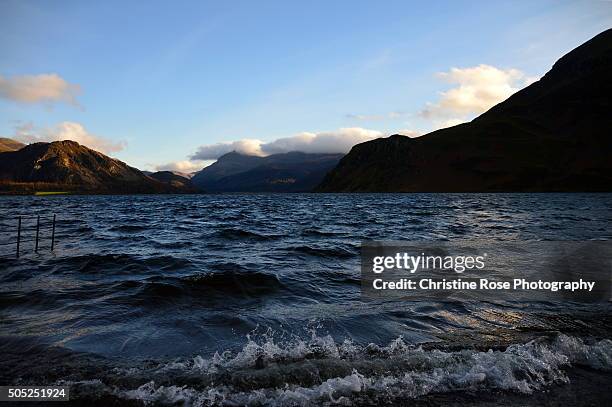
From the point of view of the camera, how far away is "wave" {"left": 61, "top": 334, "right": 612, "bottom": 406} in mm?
6262

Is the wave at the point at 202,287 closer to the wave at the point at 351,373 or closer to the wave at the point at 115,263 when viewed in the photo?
the wave at the point at 115,263

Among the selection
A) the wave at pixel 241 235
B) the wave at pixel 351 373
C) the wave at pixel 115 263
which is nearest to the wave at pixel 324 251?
the wave at pixel 241 235

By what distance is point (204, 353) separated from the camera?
27.0ft

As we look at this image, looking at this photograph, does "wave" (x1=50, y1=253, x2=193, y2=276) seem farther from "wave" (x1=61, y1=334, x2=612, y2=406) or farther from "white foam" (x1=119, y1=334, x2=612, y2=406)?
"wave" (x1=61, y1=334, x2=612, y2=406)

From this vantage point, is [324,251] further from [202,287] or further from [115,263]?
[115,263]

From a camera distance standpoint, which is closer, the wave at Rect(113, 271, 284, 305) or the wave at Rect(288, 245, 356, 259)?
the wave at Rect(113, 271, 284, 305)

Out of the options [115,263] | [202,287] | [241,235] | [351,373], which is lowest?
[115,263]

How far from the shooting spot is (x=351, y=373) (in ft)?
23.3

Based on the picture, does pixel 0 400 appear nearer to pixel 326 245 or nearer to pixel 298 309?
pixel 298 309

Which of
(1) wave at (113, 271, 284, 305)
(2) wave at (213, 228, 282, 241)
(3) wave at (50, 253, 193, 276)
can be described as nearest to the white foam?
(1) wave at (113, 271, 284, 305)

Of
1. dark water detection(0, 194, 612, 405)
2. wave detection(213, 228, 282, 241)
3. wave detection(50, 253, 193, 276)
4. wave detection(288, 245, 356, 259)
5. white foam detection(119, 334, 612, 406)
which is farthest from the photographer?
wave detection(213, 228, 282, 241)

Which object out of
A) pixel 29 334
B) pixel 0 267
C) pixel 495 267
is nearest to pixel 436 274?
pixel 495 267

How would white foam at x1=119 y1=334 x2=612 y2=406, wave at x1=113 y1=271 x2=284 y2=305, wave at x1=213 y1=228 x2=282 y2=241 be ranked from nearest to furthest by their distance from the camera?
white foam at x1=119 y1=334 x2=612 y2=406 → wave at x1=113 y1=271 x2=284 y2=305 → wave at x1=213 y1=228 x2=282 y2=241

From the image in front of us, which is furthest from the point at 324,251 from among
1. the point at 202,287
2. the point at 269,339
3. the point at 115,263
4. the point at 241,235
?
the point at 269,339
